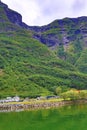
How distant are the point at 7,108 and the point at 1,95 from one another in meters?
38.7

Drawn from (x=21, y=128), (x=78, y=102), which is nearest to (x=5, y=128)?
(x=21, y=128)

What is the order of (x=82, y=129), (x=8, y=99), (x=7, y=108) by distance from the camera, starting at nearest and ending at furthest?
(x=82, y=129) < (x=7, y=108) < (x=8, y=99)

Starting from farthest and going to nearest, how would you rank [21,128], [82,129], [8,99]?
[8,99] < [21,128] < [82,129]

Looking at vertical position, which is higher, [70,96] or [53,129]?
[53,129]

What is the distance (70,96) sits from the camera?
161m

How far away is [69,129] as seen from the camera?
223 ft

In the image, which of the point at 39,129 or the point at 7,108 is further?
the point at 7,108

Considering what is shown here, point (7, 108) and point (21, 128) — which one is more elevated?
point (21, 128)

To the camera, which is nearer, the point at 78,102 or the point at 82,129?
the point at 82,129

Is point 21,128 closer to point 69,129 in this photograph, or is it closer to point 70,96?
point 69,129

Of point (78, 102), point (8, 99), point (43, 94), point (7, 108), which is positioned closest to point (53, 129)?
point (7, 108)

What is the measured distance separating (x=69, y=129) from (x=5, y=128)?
14.7 meters

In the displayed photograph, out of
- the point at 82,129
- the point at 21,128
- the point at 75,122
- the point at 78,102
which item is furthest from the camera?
the point at 78,102

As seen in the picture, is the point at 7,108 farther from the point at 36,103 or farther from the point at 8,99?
the point at 8,99
